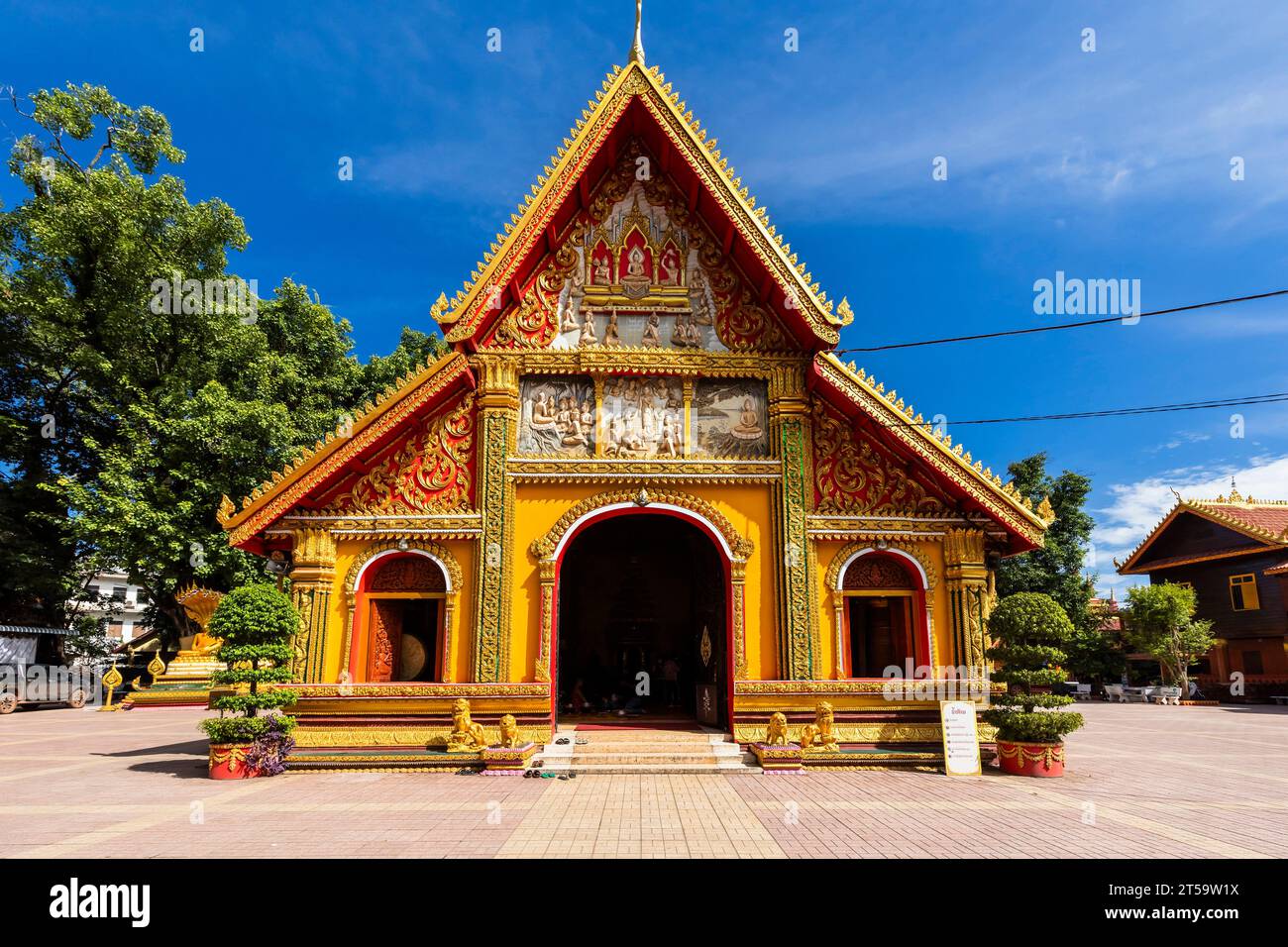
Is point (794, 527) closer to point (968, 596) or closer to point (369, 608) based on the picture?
point (968, 596)

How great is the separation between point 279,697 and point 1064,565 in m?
36.7

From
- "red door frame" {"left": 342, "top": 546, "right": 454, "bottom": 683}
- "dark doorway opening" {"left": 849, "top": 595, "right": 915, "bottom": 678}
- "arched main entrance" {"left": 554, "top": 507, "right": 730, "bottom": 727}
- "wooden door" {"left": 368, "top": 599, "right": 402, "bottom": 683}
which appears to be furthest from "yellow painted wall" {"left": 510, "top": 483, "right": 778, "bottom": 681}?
"arched main entrance" {"left": 554, "top": 507, "right": 730, "bottom": 727}

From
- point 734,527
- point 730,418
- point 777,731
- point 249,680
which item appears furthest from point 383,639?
point 730,418

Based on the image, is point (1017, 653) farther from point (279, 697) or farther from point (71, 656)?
point (71, 656)

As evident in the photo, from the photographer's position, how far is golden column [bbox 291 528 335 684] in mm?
12336

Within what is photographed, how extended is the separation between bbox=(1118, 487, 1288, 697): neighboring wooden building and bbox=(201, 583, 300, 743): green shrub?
3503 cm

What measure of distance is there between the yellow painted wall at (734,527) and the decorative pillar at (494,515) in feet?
0.56

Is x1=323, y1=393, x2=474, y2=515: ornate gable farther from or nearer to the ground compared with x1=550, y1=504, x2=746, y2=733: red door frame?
farther from the ground

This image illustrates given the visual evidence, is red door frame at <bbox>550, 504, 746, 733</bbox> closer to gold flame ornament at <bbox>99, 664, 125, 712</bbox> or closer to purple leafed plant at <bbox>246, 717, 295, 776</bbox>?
purple leafed plant at <bbox>246, 717, 295, 776</bbox>

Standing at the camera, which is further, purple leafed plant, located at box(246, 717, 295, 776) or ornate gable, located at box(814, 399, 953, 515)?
ornate gable, located at box(814, 399, 953, 515)

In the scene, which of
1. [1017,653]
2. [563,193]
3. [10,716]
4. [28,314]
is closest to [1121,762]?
[1017,653]

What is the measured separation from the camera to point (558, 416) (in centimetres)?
1329

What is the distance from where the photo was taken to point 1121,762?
1260cm

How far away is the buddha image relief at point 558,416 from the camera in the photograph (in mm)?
13180
